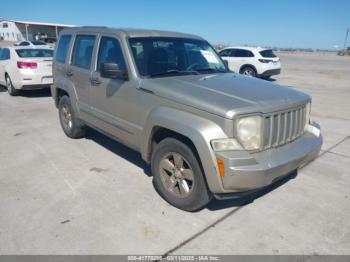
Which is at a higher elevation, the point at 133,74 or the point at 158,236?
the point at 133,74

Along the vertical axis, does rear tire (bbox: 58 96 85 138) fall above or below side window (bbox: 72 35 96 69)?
below

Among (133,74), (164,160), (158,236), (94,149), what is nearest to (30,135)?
(94,149)

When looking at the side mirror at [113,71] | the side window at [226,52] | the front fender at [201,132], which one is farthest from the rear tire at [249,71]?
the front fender at [201,132]

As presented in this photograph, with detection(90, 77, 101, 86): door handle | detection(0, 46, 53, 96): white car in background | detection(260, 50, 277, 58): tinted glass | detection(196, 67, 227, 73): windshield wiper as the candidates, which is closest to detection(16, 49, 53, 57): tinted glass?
detection(0, 46, 53, 96): white car in background

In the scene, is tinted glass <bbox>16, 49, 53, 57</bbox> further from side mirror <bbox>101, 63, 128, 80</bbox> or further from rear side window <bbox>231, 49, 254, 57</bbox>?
rear side window <bbox>231, 49, 254, 57</bbox>

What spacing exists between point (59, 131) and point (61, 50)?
1.62 m

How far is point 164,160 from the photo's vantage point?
11.8 ft

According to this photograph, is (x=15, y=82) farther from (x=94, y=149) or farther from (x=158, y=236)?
(x=158, y=236)

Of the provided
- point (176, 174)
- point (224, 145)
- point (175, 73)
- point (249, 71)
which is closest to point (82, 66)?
point (175, 73)

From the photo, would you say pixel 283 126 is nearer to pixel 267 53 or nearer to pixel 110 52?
pixel 110 52

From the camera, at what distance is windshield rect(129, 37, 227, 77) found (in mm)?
3982

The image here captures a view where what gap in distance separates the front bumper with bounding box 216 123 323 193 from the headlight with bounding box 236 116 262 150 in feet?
0.30

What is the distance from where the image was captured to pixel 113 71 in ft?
12.4

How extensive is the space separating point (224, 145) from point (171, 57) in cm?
183
